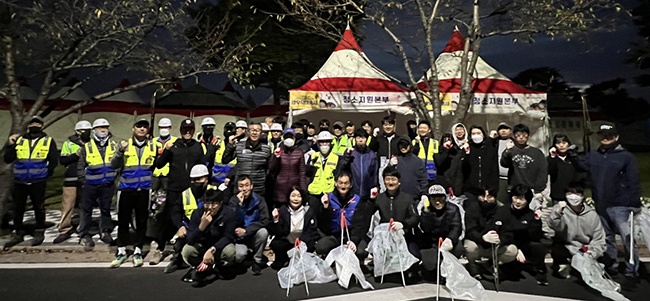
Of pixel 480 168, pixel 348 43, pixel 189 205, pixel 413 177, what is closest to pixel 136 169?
pixel 189 205

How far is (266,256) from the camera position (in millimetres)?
5348

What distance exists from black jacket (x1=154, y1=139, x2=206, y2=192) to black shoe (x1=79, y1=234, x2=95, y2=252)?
1.28m

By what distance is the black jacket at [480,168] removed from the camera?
5559 millimetres

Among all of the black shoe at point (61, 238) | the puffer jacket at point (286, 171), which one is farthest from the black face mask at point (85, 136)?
the puffer jacket at point (286, 171)

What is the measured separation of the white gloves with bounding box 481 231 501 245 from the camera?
452 cm

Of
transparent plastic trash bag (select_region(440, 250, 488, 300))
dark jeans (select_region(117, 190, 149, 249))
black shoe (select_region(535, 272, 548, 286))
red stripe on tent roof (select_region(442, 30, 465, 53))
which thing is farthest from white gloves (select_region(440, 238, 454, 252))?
red stripe on tent roof (select_region(442, 30, 465, 53))

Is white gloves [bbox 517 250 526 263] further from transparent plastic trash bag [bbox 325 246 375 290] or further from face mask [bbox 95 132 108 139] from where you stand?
face mask [bbox 95 132 108 139]

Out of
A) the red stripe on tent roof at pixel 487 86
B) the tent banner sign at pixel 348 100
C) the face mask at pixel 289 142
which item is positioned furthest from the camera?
the red stripe on tent roof at pixel 487 86

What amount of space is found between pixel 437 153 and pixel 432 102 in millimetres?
3213

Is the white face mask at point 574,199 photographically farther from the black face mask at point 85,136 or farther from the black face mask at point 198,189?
the black face mask at point 85,136

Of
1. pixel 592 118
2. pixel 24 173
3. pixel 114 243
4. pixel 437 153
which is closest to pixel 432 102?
pixel 437 153

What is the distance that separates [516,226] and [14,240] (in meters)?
6.22

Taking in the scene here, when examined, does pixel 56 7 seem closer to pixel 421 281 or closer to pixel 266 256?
pixel 266 256

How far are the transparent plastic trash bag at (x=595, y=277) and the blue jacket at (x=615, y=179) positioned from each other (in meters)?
0.83
